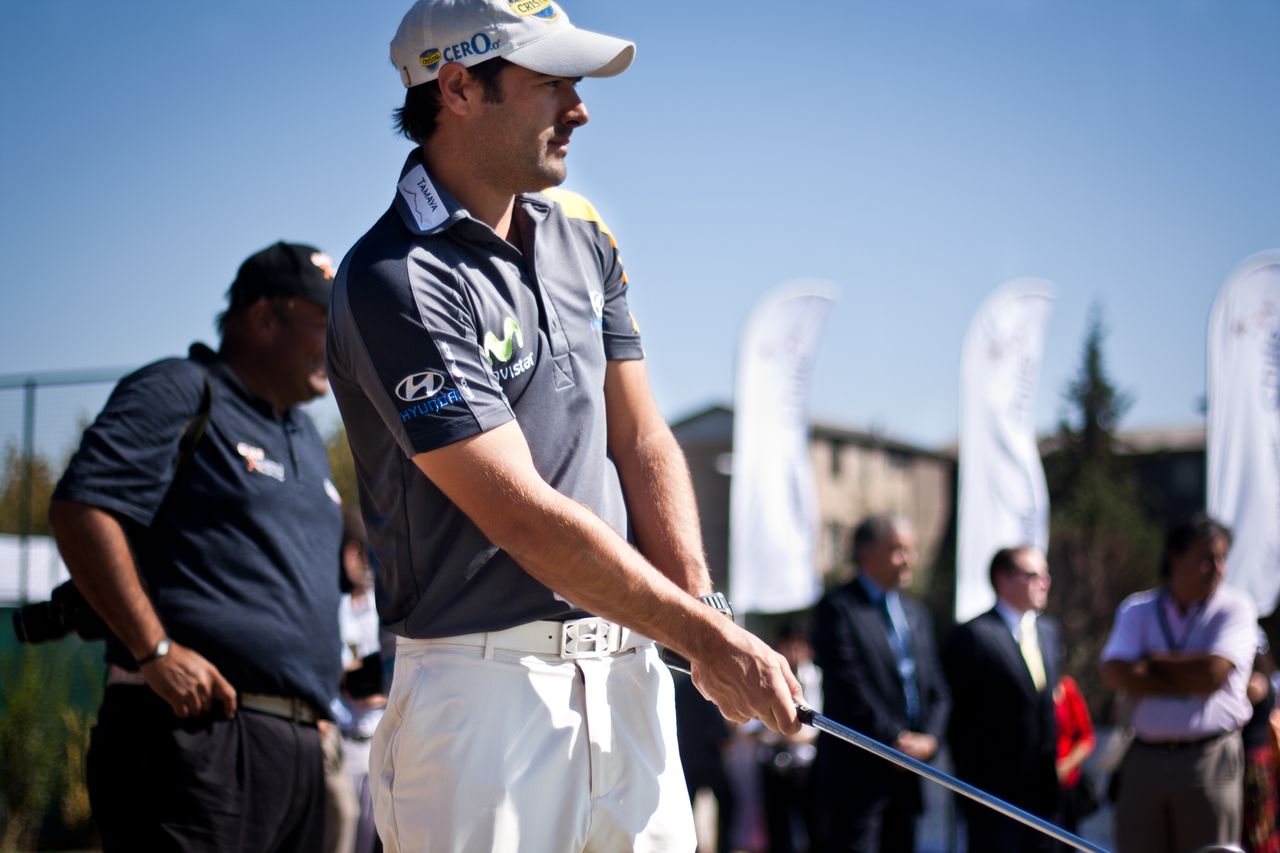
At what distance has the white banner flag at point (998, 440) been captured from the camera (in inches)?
420

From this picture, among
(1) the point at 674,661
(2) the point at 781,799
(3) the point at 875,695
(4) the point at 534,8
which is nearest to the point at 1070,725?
(3) the point at 875,695

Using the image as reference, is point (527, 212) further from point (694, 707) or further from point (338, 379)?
point (694, 707)

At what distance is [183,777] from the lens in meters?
3.50

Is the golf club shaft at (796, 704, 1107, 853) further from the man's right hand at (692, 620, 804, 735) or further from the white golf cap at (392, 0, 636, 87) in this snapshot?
the white golf cap at (392, 0, 636, 87)

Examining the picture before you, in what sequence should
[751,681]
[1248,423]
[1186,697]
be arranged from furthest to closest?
[1248,423] → [1186,697] → [751,681]

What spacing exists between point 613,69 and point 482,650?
1.20 meters

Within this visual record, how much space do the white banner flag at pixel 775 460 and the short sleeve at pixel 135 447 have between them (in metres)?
7.54

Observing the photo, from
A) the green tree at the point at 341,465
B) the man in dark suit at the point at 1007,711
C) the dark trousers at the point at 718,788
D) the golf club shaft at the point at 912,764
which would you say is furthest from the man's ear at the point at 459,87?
the green tree at the point at 341,465

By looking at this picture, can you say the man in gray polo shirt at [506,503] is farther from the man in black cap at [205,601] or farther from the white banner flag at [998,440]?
the white banner flag at [998,440]

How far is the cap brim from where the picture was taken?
2604 millimetres

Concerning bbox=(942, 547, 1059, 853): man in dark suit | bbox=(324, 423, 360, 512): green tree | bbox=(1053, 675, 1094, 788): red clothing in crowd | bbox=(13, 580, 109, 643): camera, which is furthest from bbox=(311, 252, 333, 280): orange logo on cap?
bbox=(324, 423, 360, 512): green tree

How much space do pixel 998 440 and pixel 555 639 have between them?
9.15 metres

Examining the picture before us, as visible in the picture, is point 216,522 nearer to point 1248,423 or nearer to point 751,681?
point 751,681

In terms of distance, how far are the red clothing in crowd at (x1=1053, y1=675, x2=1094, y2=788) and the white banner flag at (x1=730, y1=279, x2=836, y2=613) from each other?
3125 millimetres
